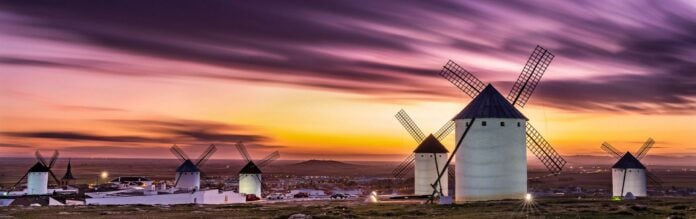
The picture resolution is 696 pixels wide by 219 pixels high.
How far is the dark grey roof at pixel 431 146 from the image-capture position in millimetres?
82250

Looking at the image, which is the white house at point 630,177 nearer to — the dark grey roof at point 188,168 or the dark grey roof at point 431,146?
the dark grey roof at point 431,146

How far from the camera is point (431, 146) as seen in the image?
271 ft

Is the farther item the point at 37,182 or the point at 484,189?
the point at 37,182

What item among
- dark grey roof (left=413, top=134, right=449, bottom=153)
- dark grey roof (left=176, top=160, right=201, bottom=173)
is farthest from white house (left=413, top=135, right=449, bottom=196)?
dark grey roof (left=176, top=160, right=201, bottom=173)

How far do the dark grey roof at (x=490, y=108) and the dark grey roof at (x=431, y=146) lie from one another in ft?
67.7

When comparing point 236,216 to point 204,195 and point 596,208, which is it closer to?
point 596,208

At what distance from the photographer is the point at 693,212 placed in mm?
42844

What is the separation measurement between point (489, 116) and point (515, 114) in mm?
2634

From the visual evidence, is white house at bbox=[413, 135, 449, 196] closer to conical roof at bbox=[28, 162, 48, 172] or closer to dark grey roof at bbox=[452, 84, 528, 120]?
dark grey roof at bbox=[452, 84, 528, 120]

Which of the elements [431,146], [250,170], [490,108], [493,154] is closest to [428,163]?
[431,146]

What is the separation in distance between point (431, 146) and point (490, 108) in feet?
76.7

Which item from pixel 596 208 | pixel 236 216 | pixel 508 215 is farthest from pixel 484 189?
pixel 236 216

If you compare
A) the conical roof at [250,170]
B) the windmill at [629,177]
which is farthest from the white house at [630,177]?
the conical roof at [250,170]

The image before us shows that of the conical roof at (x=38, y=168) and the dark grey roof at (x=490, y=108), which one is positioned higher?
the dark grey roof at (x=490, y=108)
